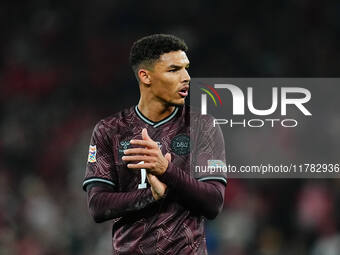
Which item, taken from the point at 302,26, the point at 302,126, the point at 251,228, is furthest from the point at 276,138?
the point at 302,26

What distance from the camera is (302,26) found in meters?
10.9

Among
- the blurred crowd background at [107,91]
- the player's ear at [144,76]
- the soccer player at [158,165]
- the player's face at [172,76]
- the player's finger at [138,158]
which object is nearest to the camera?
the player's finger at [138,158]

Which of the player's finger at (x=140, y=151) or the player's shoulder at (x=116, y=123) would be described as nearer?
the player's finger at (x=140, y=151)

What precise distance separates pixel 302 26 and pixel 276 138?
2.68m

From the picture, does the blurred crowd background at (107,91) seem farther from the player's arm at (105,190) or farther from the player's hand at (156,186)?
the player's hand at (156,186)

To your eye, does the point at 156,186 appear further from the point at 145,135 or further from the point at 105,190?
the point at 105,190

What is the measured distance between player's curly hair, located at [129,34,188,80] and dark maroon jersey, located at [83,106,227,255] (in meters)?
0.30

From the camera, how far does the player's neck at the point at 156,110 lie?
3973mm

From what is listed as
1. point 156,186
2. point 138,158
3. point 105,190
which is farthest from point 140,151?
point 105,190

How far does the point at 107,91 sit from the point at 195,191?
7.65 meters

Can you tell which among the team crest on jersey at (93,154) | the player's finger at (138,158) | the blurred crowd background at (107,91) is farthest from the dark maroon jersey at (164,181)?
the blurred crowd background at (107,91)

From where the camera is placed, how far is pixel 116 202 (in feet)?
12.3

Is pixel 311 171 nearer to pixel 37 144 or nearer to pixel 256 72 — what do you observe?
pixel 256 72

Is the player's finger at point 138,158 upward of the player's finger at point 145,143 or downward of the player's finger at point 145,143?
downward
